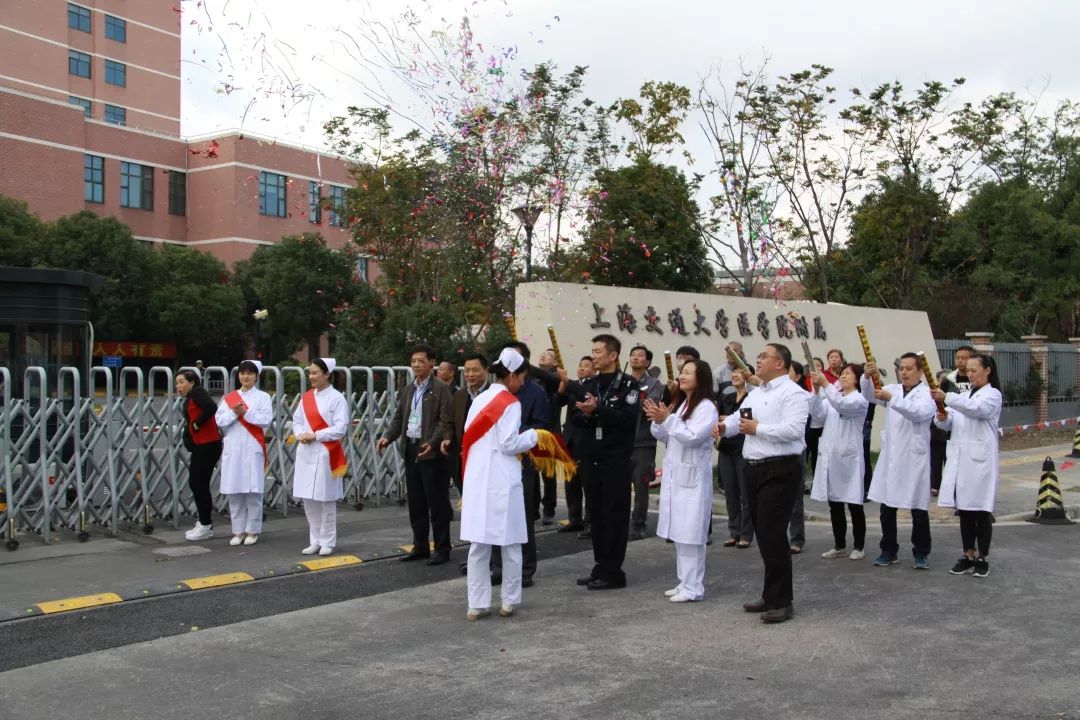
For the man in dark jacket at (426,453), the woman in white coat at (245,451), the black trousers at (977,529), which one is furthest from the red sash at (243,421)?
the black trousers at (977,529)

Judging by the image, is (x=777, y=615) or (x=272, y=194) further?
(x=272, y=194)

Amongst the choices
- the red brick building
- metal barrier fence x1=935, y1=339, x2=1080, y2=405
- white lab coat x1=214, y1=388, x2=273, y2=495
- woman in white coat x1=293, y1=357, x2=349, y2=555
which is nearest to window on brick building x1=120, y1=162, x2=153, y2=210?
the red brick building

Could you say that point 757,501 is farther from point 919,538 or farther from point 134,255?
point 134,255

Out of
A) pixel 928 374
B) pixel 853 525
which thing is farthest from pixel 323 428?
pixel 928 374

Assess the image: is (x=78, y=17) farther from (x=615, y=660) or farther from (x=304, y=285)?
(x=615, y=660)

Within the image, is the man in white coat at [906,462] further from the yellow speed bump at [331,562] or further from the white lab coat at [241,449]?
the white lab coat at [241,449]

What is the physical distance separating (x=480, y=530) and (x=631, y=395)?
1.68 metres

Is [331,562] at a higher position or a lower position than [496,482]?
lower

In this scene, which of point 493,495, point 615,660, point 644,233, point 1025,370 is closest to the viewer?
point 615,660

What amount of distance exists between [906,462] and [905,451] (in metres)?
0.09

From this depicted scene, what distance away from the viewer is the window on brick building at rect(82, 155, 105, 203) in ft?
150

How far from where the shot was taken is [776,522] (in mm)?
6648

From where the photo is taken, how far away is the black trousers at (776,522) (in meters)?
6.62

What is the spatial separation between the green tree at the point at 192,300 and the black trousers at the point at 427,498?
33388 millimetres
